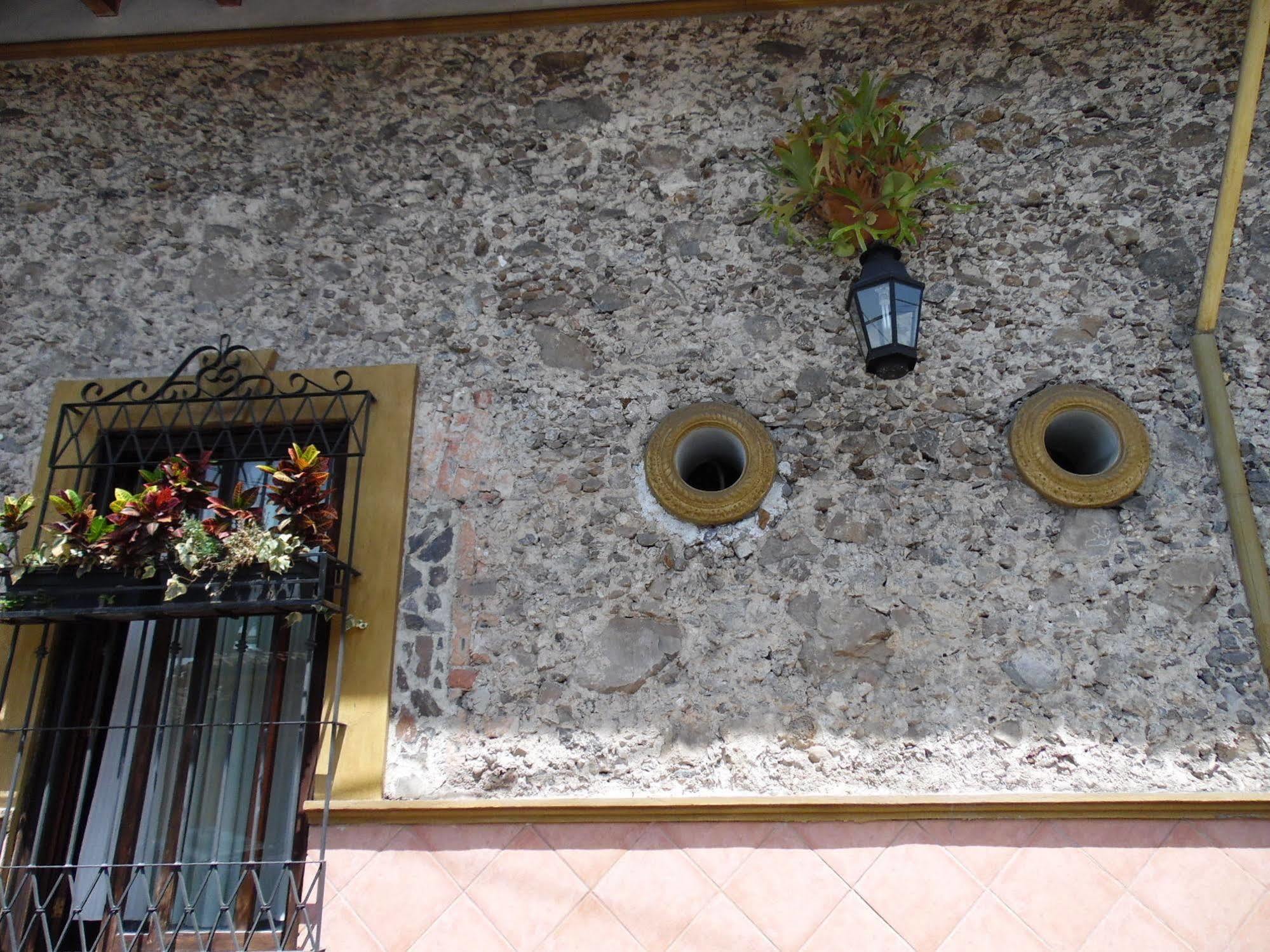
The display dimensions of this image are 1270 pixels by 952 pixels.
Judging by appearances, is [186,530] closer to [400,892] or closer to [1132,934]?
[400,892]

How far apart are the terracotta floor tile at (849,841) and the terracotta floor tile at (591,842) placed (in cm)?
49

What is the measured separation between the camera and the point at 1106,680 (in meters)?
2.90

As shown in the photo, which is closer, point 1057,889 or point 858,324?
point 1057,889

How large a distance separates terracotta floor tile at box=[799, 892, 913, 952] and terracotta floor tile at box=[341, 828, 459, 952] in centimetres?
103

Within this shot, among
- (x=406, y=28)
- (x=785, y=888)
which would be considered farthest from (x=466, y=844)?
(x=406, y=28)

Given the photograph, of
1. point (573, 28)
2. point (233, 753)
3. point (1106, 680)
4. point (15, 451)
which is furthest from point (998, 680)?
point (15, 451)

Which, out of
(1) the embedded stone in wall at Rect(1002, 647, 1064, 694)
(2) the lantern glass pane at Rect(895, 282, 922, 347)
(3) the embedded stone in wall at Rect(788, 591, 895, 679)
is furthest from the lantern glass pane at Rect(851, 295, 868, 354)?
(1) the embedded stone in wall at Rect(1002, 647, 1064, 694)

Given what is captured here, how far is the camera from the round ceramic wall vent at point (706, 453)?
3.14m

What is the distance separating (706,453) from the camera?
11.1ft

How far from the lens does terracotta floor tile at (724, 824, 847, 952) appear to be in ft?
8.76

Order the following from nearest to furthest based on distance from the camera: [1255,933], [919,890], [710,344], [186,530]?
[1255,933]
[919,890]
[186,530]
[710,344]

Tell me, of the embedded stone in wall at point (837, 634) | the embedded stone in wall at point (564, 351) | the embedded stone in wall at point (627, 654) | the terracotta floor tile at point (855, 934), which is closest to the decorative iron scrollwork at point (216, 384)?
the embedded stone in wall at point (564, 351)

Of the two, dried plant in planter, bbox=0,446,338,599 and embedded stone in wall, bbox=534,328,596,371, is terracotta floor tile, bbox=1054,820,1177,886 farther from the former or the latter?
dried plant in planter, bbox=0,446,338,599

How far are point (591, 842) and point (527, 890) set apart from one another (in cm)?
22
